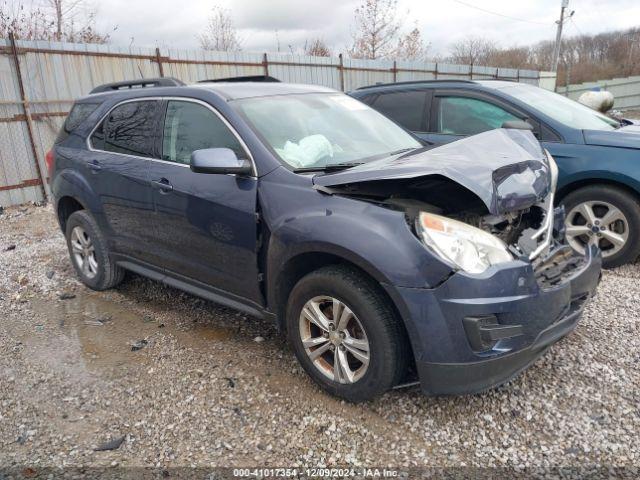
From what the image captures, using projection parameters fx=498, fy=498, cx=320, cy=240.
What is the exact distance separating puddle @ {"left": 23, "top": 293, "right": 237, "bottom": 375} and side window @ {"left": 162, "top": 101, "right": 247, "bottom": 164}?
1.31 metres

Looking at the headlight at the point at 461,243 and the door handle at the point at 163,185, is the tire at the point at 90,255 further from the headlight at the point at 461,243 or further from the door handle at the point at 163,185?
the headlight at the point at 461,243

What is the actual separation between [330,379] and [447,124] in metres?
3.67

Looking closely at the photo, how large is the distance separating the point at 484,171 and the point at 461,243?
0.45 m

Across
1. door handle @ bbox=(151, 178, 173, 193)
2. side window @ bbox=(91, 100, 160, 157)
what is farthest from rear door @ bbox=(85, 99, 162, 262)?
door handle @ bbox=(151, 178, 173, 193)

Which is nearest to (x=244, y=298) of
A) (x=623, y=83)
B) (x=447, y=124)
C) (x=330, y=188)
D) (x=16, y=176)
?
(x=330, y=188)

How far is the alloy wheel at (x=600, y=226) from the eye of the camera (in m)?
4.49

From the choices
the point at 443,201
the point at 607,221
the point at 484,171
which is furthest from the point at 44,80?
the point at 607,221

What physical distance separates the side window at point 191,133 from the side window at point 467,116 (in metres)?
3.04

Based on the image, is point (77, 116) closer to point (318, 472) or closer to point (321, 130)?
point (321, 130)

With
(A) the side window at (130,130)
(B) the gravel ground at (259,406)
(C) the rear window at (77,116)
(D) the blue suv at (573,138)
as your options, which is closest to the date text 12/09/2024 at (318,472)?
(B) the gravel ground at (259,406)

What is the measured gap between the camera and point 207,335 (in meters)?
3.75

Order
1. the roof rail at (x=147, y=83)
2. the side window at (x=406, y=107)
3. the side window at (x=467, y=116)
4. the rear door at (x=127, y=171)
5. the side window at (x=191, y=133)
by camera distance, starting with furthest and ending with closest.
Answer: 1. the side window at (x=406, y=107)
2. the side window at (x=467, y=116)
3. the roof rail at (x=147, y=83)
4. the rear door at (x=127, y=171)
5. the side window at (x=191, y=133)

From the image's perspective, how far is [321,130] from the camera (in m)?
3.39

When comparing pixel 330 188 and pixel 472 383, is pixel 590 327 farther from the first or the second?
pixel 330 188
